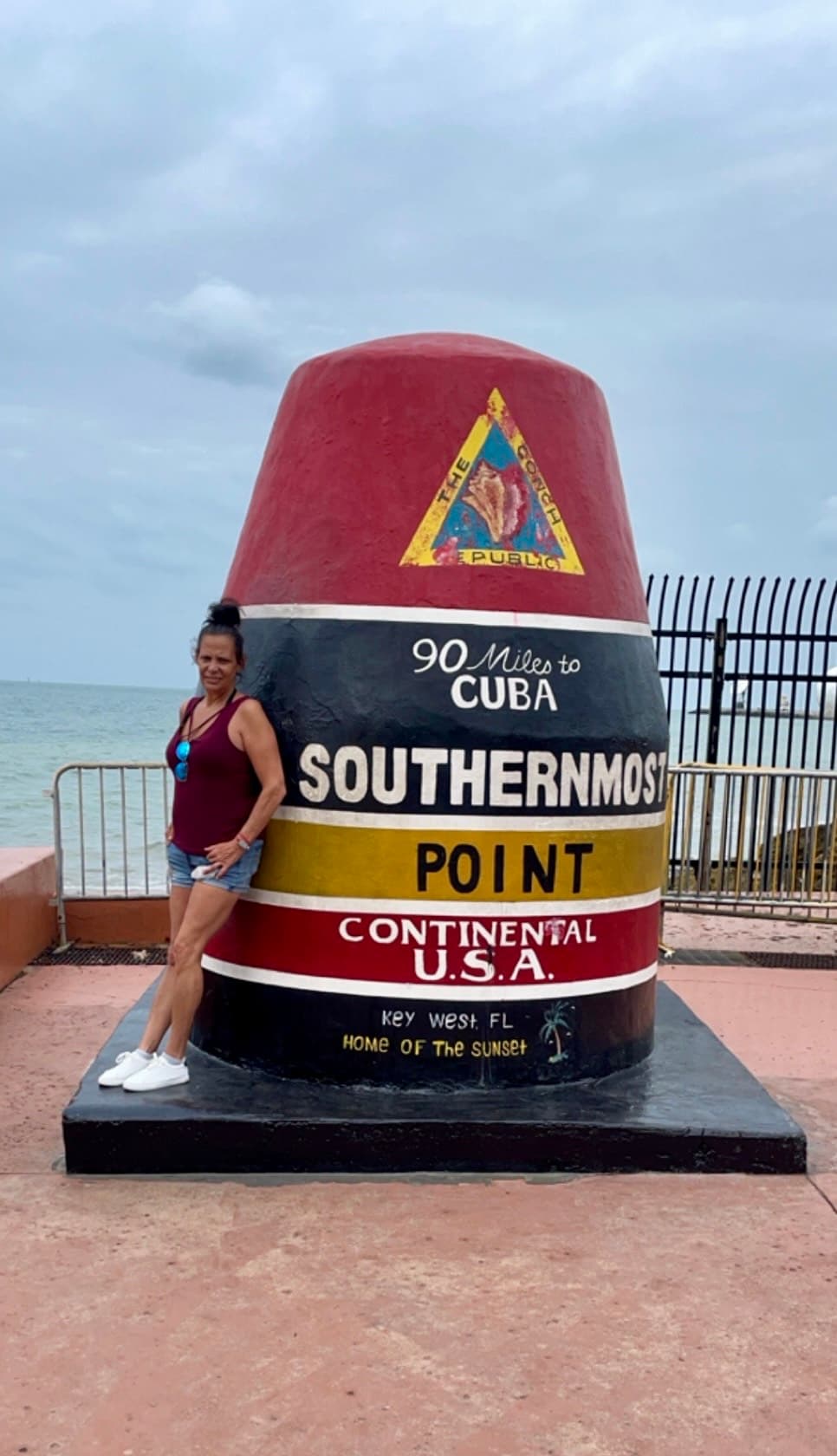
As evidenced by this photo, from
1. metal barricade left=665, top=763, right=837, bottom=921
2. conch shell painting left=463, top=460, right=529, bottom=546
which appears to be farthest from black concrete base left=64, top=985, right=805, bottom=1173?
metal barricade left=665, top=763, right=837, bottom=921

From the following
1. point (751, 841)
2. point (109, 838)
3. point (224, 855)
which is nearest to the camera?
point (224, 855)

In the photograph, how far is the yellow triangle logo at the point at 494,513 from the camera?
15.8ft

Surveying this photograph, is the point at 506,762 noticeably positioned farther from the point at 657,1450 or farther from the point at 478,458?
the point at 657,1450

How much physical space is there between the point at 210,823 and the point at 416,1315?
6.29ft

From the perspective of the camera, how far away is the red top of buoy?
4.81m

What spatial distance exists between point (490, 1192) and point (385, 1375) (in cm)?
118

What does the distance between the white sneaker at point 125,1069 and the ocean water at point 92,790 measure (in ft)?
11.2

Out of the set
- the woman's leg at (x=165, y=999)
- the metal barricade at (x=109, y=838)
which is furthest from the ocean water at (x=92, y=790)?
the woman's leg at (x=165, y=999)

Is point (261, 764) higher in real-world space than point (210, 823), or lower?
higher

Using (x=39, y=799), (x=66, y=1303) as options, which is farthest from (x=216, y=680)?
(x=39, y=799)

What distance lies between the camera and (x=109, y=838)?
2102cm

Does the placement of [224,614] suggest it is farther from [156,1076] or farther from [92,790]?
[92,790]

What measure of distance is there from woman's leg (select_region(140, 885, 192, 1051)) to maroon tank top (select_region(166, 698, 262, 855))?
21cm

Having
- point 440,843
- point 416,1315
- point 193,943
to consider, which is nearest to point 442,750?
point 440,843
